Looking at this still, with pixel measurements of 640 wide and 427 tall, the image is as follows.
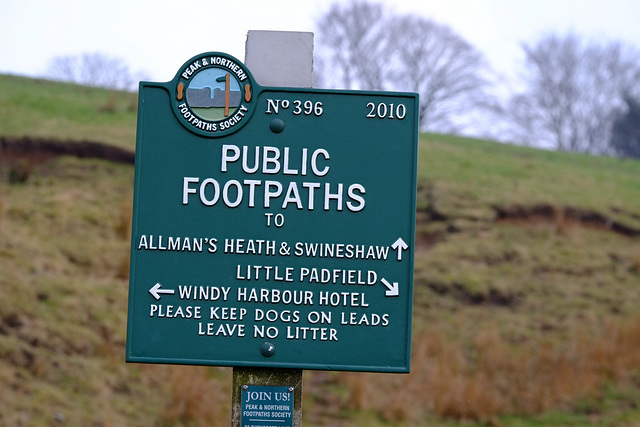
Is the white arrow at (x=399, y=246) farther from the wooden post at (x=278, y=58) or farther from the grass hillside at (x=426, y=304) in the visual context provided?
the grass hillside at (x=426, y=304)

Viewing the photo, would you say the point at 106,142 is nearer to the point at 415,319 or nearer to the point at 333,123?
the point at 415,319

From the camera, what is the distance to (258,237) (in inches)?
170

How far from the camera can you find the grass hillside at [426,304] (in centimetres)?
906

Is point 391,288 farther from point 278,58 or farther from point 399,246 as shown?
point 278,58

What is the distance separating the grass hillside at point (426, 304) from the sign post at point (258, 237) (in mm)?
4662

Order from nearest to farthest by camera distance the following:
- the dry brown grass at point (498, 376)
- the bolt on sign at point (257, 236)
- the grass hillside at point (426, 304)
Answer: the bolt on sign at point (257, 236), the grass hillside at point (426, 304), the dry brown grass at point (498, 376)

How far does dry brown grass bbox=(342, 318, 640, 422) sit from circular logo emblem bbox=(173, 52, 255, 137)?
611 centimetres

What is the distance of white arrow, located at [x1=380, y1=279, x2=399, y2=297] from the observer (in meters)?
4.30

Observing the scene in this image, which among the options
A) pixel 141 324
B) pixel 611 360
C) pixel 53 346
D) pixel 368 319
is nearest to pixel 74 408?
pixel 53 346

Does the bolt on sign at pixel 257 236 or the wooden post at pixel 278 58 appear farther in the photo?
the wooden post at pixel 278 58

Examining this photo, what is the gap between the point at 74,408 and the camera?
8461 mm

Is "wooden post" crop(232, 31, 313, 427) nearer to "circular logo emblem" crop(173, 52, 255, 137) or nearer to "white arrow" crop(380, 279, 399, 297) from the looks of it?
"circular logo emblem" crop(173, 52, 255, 137)

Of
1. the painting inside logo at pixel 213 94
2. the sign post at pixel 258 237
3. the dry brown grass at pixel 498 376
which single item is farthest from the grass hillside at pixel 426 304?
the painting inside logo at pixel 213 94

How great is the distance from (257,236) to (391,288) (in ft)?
2.52
